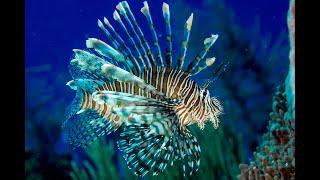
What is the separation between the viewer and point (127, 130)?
280cm

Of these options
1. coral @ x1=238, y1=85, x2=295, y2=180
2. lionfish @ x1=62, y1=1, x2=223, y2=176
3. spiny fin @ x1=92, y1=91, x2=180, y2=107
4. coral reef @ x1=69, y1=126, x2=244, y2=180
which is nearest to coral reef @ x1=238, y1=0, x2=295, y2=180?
coral @ x1=238, y1=85, x2=295, y2=180

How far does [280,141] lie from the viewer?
314 centimetres

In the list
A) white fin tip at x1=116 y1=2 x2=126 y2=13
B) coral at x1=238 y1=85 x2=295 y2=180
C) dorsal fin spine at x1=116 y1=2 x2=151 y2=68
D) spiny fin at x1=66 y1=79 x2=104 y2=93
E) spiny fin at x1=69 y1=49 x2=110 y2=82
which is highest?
white fin tip at x1=116 y1=2 x2=126 y2=13

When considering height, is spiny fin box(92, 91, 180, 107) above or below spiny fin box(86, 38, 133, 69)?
below

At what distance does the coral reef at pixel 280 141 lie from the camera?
9.68 ft

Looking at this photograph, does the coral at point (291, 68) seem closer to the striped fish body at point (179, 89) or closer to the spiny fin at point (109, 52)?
the striped fish body at point (179, 89)

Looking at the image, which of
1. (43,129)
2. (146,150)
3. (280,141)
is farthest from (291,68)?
(43,129)

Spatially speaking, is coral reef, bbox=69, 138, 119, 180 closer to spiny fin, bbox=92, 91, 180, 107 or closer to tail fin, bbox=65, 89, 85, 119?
tail fin, bbox=65, 89, 85, 119

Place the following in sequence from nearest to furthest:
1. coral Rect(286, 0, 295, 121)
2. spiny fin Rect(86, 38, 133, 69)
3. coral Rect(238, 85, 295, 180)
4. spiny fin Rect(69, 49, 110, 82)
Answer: spiny fin Rect(86, 38, 133, 69)
spiny fin Rect(69, 49, 110, 82)
coral Rect(238, 85, 295, 180)
coral Rect(286, 0, 295, 121)

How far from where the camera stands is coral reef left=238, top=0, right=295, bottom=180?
9.68ft

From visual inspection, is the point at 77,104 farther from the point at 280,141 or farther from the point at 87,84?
the point at 280,141

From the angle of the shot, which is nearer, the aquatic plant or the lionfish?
the lionfish
